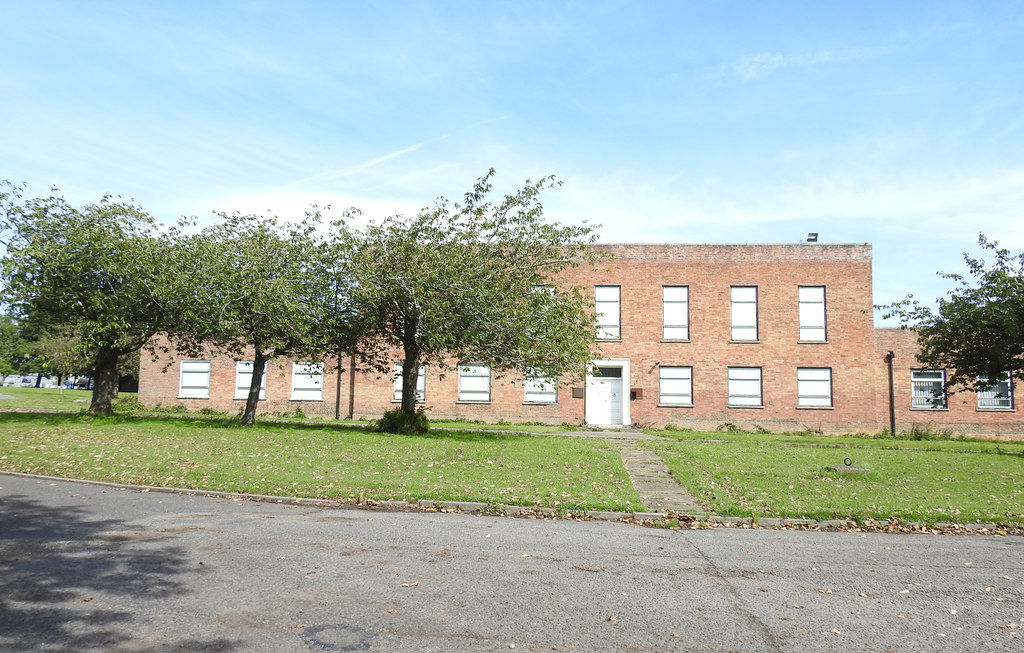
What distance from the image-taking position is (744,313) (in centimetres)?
3231

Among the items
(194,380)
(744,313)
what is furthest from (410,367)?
(194,380)

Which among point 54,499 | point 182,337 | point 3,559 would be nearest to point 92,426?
point 182,337

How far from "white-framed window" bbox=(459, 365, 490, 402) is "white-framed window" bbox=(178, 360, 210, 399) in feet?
42.6

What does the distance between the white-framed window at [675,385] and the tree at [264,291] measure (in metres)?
14.7

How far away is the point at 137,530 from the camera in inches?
347

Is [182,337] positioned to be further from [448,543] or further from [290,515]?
[448,543]

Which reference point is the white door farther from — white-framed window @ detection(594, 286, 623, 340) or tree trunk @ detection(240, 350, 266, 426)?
tree trunk @ detection(240, 350, 266, 426)

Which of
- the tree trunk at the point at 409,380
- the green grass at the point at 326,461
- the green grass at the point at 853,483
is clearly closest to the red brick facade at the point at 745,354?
the tree trunk at the point at 409,380

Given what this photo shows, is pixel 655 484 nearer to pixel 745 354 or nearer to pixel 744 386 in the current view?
pixel 744 386

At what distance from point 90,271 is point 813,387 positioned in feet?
90.8

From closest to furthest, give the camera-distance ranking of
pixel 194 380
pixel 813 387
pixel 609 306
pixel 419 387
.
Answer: pixel 813 387
pixel 609 306
pixel 419 387
pixel 194 380

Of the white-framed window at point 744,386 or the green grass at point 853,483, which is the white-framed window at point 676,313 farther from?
the green grass at point 853,483

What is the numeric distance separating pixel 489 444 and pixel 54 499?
10.4m

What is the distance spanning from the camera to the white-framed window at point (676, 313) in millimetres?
32281
